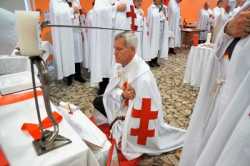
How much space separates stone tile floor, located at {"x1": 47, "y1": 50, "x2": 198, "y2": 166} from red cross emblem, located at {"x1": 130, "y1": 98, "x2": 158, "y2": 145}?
231 millimetres

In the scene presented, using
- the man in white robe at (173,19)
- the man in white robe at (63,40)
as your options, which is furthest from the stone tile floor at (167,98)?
the man in white robe at (173,19)

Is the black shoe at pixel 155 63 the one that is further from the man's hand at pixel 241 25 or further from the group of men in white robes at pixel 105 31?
the man's hand at pixel 241 25

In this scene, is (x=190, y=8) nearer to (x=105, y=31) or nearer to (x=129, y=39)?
A: (x=105, y=31)

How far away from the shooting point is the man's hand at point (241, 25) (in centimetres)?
77

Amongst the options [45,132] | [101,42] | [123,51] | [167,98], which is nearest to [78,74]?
[101,42]

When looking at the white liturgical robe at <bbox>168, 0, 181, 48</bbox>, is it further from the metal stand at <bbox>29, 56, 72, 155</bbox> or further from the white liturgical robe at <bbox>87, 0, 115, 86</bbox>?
the metal stand at <bbox>29, 56, 72, 155</bbox>

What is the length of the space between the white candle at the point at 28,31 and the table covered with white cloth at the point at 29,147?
0.36 m

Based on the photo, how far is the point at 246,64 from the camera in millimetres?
751

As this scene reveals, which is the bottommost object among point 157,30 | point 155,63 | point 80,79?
point 80,79

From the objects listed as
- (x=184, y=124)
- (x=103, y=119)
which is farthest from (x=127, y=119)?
(x=184, y=124)

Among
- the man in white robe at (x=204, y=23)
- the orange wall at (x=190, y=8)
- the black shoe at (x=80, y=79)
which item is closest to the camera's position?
the black shoe at (x=80, y=79)

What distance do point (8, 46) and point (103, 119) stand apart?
1.28 metres

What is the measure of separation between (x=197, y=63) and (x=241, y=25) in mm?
2844

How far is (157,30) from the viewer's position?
4887mm
